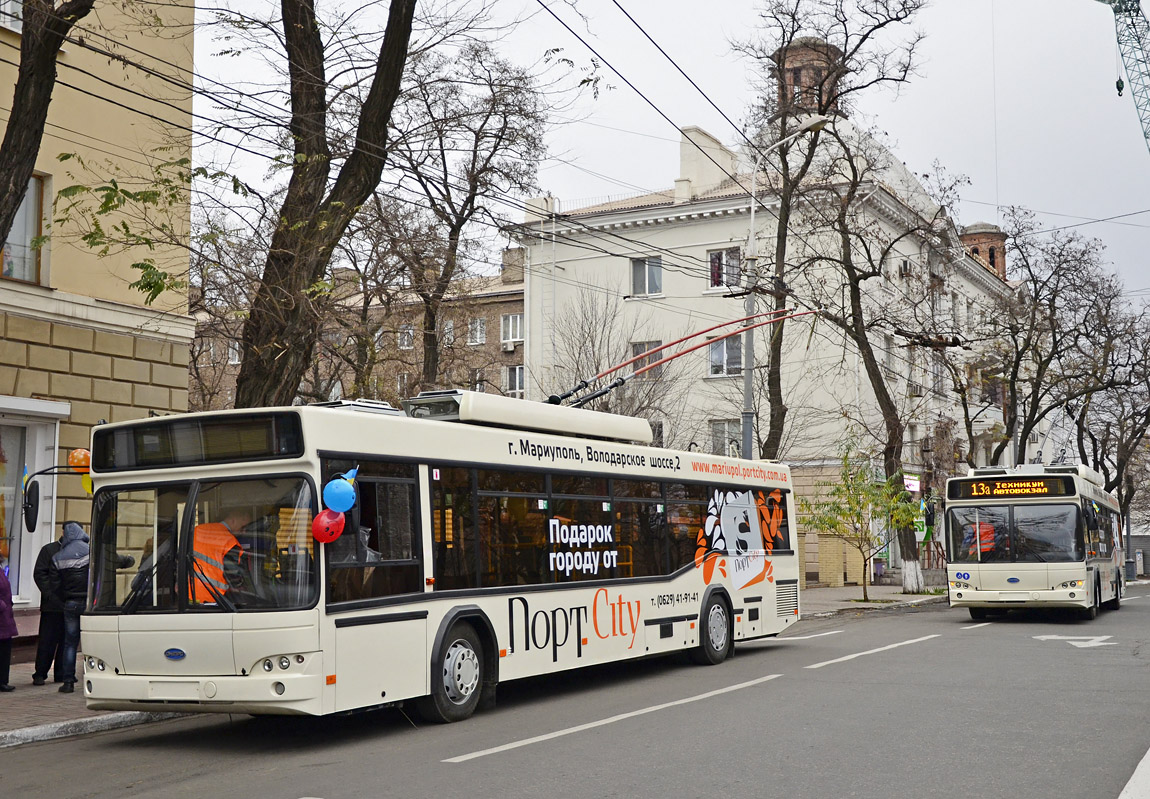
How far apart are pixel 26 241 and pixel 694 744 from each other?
1192cm

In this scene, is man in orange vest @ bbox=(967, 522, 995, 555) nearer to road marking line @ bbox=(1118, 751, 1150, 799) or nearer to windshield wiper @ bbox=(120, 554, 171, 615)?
road marking line @ bbox=(1118, 751, 1150, 799)

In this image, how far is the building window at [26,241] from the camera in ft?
52.7

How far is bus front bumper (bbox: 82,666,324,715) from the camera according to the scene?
9062 mm

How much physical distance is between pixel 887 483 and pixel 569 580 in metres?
19.8

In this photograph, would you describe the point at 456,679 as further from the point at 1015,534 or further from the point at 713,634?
the point at 1015,534

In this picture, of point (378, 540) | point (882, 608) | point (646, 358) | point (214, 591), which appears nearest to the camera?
point (214, 591)

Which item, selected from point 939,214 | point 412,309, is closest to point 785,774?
point 412,309

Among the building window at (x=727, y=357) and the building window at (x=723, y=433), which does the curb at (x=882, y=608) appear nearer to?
the building window at (x=723, y=433)

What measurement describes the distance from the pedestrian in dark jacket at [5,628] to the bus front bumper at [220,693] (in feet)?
12.7

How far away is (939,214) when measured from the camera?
3086cm

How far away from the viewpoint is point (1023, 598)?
23.1m

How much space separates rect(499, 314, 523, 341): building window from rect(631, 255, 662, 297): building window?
338 inches

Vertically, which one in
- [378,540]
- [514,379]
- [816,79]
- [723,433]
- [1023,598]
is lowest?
[1023,598]

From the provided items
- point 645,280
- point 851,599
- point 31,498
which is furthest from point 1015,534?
point 645,280
